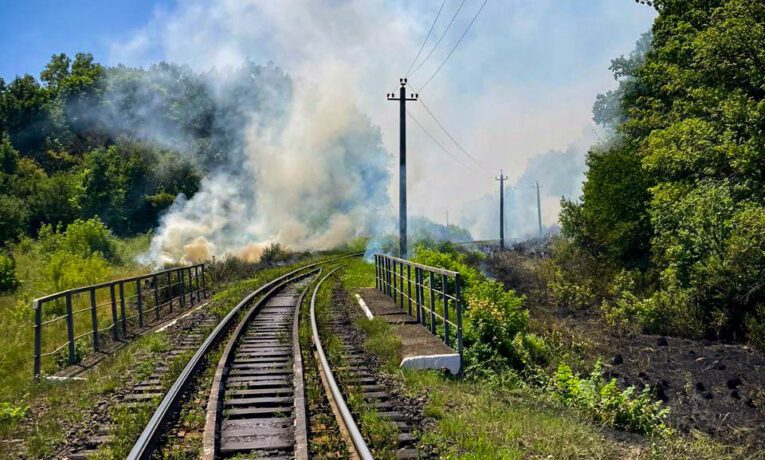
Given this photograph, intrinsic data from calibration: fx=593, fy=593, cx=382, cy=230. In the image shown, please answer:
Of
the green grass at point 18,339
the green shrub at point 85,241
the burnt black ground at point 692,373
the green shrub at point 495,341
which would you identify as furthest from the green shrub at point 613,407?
the green shrub at point 85,241

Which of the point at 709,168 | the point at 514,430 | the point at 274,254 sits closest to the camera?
the point at 514,430

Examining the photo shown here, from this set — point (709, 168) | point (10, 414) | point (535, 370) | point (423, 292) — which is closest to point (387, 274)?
point (423, 292)

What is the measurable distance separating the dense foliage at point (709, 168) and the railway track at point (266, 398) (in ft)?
31.7

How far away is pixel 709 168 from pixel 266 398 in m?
13.4

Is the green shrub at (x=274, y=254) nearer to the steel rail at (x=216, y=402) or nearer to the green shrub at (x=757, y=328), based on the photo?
the steel rail at (x=216, y=402)

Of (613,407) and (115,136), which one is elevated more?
(115,136)

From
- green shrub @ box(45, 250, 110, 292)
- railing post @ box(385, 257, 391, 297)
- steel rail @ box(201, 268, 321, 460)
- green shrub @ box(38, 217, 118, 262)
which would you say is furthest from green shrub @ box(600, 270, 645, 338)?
green shrub @ box(38, 217, 118, 262)

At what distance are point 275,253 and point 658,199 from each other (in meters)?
27.3

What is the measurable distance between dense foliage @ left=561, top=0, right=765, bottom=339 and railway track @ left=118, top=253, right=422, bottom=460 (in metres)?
9.66

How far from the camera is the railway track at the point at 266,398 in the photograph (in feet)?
18.6

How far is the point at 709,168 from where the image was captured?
611 inches

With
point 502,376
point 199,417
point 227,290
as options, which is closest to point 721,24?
point 502,376

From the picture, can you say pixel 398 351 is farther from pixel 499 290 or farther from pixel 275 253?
pixel 275 253

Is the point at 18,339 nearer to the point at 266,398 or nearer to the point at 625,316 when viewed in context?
the point at 266,398
